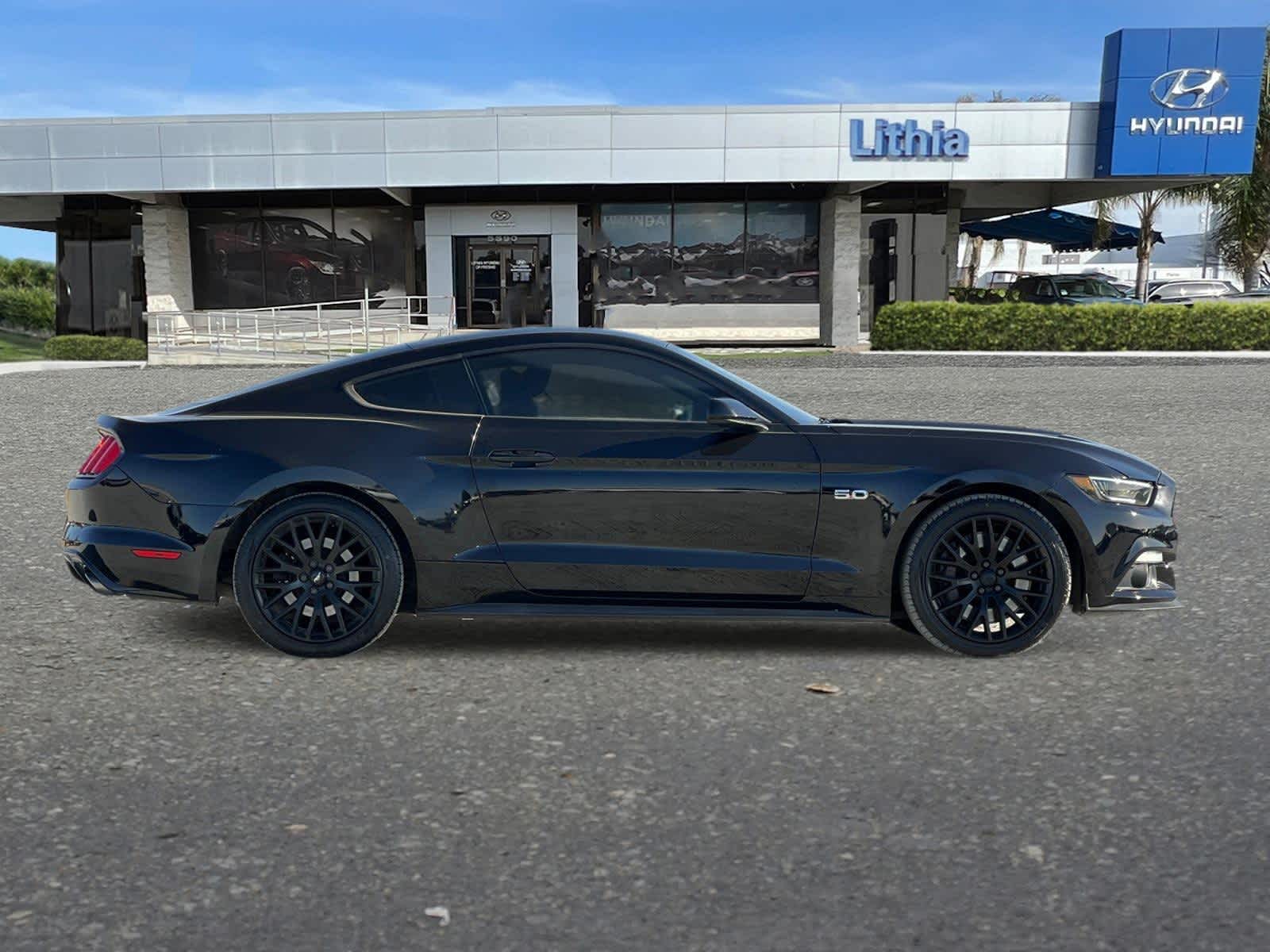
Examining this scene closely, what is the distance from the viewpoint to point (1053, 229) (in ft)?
126

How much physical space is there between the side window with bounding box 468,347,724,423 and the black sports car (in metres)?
0.04

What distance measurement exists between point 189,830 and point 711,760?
1.57 m

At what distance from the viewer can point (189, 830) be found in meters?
3.45

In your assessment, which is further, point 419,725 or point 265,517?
point 265,517

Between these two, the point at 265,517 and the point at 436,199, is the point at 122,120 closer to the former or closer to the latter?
the point at 436,199

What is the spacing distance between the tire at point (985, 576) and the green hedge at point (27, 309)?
136ft

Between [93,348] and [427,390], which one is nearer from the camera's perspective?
[427,390]

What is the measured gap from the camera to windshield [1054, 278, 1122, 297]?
31422 mm

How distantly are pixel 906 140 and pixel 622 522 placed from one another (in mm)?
25869

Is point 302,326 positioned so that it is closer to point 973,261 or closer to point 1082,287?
point 1082,287

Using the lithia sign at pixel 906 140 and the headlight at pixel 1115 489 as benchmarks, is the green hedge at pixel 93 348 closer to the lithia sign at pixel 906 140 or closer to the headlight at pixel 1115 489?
the lithia sign at pixel 906 140

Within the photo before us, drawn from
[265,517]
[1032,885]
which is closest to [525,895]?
[1032,885]

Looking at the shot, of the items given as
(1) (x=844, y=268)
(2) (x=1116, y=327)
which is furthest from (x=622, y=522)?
(1) (x=844, y=268)

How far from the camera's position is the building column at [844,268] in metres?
30.8
